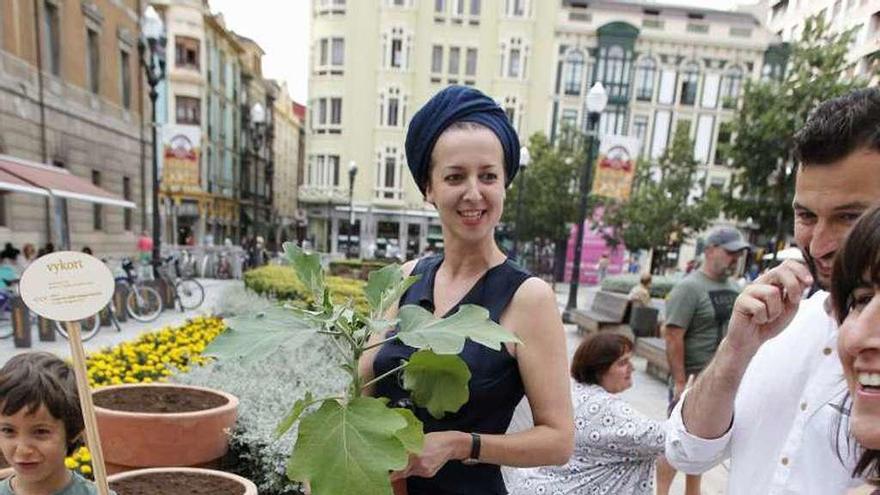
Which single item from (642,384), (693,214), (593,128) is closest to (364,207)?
(693,214)

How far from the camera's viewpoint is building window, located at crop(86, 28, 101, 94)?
15867 millimetres

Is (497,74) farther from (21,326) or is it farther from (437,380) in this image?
(437,380)

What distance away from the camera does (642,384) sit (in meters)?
6.48

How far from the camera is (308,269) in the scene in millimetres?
871

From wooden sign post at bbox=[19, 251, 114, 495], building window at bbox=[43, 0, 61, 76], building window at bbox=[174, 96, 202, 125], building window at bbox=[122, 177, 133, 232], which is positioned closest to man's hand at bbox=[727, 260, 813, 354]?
wooden sign post at bbox=[19, 251, 114, 495]

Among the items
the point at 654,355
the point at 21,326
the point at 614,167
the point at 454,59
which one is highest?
the point at 454,59

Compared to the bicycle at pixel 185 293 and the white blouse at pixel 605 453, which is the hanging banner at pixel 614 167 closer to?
the bicycle at pixel 185 293

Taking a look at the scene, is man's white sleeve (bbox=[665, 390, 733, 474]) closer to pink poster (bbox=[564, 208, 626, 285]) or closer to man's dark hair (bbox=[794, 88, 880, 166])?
man's dark hair (bbox=[794, 88, 880, 166])

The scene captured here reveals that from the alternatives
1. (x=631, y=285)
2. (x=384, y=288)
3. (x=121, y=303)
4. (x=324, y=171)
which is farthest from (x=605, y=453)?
(x=324, y=171)

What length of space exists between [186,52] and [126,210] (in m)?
14.4

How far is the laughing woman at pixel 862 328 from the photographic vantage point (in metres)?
0.79

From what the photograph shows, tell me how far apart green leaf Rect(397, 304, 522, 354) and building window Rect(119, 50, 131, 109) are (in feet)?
69.1

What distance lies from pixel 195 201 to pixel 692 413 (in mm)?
32706

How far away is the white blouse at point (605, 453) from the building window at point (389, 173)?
2755cm
